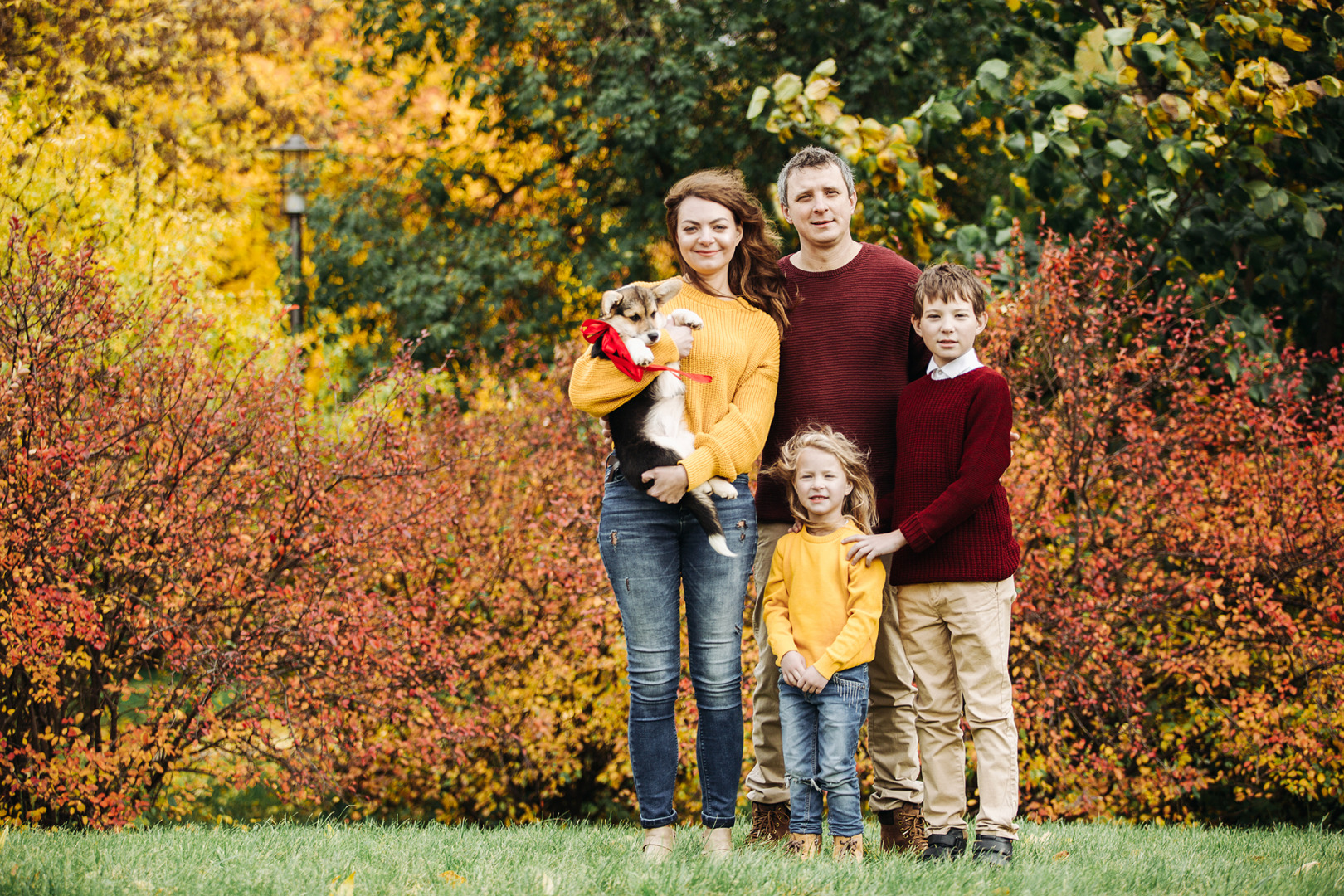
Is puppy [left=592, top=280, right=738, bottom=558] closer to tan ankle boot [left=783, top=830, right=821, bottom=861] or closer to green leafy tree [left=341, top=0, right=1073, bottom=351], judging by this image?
tan ankle boot [left=783, top=830, right=821, bottom=861]

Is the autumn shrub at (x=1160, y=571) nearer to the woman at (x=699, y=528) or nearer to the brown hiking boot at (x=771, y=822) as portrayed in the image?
the brown hiking boot at (x=771, y=822)

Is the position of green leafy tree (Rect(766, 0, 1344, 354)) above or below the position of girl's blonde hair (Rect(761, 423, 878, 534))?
above

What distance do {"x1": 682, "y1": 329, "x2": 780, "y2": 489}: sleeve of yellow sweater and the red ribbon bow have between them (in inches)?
9.5

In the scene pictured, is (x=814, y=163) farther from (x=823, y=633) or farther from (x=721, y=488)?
(x=823, y=633)

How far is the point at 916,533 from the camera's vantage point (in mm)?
3150

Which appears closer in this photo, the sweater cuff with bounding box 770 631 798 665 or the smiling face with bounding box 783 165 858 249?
the sweater cuff with bounding box 770 631 798 665

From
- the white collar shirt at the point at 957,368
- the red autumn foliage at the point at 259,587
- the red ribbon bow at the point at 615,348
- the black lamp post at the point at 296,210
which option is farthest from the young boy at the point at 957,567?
the black lamp post at the point at 296,210

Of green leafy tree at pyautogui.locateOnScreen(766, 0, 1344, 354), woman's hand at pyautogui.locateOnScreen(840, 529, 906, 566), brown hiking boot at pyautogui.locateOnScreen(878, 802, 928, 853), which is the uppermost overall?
green leafy tree at pyautogui.locateOnScreen(766, 0, 1344, 354)

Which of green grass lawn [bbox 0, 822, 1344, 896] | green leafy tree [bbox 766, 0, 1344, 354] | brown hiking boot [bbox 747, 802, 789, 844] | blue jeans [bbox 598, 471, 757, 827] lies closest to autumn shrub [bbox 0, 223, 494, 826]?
green grass lawn [bbox 0, 822, 1344, 896]

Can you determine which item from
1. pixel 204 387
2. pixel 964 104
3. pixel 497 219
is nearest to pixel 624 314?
pixel 204 387

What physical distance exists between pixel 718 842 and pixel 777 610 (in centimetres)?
73

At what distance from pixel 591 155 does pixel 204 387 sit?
22.3ft

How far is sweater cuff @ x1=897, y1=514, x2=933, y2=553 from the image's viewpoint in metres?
3.15

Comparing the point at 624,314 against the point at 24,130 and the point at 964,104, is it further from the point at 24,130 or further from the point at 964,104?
the point at 24,130
